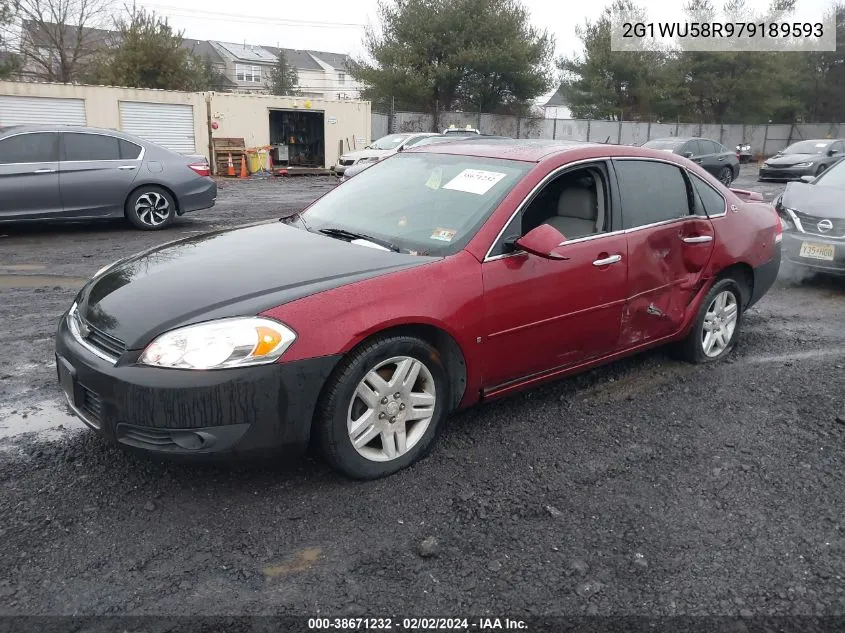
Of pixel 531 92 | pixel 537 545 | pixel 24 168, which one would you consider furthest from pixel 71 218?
pixel 531 92

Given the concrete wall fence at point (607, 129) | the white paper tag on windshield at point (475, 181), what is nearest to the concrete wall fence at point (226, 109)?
the concrete wall fence at point (607, 129)

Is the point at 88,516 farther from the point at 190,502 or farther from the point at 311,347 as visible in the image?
the point at 311,347

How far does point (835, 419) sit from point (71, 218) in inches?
361

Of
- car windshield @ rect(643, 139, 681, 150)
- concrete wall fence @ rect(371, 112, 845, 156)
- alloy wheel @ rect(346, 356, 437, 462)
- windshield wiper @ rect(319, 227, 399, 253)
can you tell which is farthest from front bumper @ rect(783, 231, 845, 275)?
concrete wall fence @ rect(371, 112, 845, 156)

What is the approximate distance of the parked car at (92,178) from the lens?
30.5 ft

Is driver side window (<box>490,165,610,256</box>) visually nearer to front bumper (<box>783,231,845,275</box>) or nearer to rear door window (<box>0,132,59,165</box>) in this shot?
front bumper (<box>783,231,845,275</box>)

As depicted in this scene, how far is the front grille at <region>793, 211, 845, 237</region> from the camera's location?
7402mm

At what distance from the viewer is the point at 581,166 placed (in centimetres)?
419

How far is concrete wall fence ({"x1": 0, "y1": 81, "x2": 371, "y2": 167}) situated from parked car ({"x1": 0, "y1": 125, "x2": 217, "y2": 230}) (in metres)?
13.9

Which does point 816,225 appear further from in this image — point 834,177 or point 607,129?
point 607,129

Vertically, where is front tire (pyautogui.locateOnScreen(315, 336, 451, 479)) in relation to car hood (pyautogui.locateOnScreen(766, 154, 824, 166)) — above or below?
below

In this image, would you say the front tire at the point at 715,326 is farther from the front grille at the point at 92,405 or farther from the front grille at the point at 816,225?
the front grille at the point at 92,405

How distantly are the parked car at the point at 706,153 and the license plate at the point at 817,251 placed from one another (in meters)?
12.9

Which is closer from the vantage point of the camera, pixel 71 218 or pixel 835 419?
pixel 835 419
